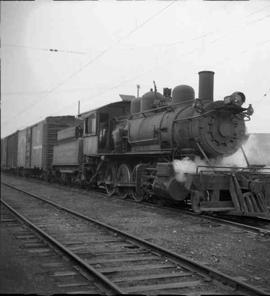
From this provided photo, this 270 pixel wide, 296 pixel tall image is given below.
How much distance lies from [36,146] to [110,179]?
1306cm

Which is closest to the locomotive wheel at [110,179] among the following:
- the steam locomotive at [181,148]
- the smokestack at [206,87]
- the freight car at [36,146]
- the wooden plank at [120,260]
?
the steam locomotive at [181,148]

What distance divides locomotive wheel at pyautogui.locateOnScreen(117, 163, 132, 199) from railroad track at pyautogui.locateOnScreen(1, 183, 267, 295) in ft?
15.1

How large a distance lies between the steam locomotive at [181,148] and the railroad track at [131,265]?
2557 mm

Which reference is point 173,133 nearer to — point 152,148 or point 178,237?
point 152,148

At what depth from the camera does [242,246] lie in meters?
6.53

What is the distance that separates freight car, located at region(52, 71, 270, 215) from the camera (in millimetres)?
9312

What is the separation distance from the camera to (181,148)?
1069 centimetres

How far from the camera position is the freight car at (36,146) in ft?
80.8

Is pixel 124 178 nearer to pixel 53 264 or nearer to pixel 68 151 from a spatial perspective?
pixel 68 151

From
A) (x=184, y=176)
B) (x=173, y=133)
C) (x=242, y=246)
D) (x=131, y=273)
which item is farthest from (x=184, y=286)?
(x=173, y=133)

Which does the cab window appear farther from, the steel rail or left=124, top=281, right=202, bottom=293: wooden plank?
left=124, top=281, right=202, bottom=293: wooden plank

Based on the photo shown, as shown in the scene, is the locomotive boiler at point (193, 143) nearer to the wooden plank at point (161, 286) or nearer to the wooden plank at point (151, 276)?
the wooden plank at point (151, 276)

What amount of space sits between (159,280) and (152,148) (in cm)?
730

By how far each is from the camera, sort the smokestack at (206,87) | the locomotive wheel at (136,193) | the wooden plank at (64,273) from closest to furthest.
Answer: the wooden plank at (64,273) < the smokestack at (206,87) < the locomotive wheel at (136,193)
